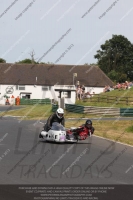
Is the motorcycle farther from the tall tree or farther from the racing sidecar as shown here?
the tall tree

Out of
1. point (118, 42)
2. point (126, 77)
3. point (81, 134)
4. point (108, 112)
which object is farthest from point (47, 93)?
point (81, 134)

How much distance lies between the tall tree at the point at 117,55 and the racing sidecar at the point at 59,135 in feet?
325

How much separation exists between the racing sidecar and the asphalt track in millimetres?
266

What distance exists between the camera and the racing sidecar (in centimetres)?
2120

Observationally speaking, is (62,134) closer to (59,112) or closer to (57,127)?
(57,127)

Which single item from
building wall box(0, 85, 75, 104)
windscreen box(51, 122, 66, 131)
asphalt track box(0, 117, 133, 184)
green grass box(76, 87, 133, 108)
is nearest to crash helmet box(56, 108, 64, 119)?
windscreen box(51, 122, 66, 131)

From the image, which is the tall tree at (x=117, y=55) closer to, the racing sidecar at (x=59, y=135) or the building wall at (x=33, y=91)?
the building wall at (x=33, y=91)

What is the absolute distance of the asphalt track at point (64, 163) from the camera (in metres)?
12.6

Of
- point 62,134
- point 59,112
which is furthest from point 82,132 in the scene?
point 59,112

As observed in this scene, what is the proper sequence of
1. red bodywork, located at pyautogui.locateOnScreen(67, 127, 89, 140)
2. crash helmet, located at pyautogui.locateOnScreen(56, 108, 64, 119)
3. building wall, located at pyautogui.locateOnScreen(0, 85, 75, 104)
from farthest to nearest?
building wall, located at pyautogui.locateOnScreen(0, 85, 75, 104), red bodywork, located at pyautogui.locateOnScreen(67, 127, 89, 140), crash helmet, located at pyautogui.locateOnScreen(56, 108, 64, 119)

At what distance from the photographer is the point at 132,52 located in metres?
123

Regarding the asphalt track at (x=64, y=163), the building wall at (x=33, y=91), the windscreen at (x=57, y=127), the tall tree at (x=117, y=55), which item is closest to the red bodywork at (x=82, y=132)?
the asphalt track at (x=64, y=163)

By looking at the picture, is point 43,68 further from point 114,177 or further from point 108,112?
point 114,177

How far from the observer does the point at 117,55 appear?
122375mm
